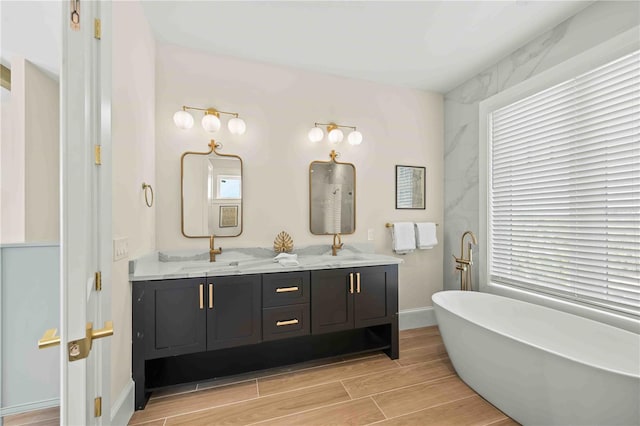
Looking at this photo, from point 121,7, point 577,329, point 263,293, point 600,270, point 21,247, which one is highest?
point 121,7

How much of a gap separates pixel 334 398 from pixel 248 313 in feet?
2.71

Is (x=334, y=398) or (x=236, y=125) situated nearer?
(x=334, y=398)

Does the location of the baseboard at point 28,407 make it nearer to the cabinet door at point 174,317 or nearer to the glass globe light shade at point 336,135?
the cabinet door at point 174,317

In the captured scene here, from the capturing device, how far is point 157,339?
1791mm

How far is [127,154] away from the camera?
1.66 meters

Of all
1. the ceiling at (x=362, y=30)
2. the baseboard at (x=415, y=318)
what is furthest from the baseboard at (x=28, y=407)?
the baseboard at (x=415, y=318)

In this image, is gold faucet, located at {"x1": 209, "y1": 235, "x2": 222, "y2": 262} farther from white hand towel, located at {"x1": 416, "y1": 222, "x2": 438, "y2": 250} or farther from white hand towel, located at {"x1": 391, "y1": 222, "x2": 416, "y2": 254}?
white hand towel, located at {"x1": 416, "y1": 222, "x2": 438, "y2": 250}

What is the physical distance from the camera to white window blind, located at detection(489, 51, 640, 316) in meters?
1.77

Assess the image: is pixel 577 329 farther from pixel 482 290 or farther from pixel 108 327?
pixel 108 327

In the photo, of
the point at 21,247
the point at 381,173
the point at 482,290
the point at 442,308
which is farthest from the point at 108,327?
the point at 482,290

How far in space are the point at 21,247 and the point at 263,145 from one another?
197 centimetres

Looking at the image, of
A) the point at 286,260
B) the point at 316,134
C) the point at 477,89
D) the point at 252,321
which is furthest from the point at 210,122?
the point at 477,89

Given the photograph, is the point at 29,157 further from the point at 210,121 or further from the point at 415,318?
the point at 415,318

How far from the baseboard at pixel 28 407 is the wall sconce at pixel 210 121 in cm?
191
